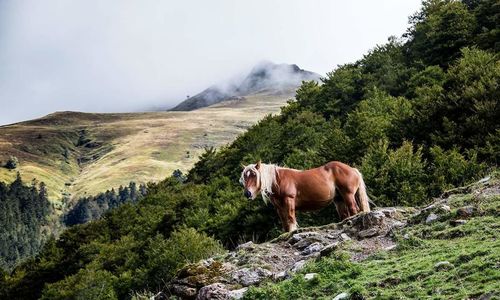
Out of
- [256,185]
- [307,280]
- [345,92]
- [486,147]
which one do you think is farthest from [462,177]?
[345,92]

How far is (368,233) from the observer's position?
12469mm

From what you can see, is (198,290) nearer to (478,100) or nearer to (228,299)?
(228,299)

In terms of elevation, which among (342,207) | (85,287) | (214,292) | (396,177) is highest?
(342,207)

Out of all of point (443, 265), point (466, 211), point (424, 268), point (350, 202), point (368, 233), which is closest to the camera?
point (443, 265)

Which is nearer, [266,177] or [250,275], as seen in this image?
[250,275]

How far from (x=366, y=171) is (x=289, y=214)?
44.5ft

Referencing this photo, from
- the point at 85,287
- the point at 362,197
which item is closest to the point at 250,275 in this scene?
the point at 362,197

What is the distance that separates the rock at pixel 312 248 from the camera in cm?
1231

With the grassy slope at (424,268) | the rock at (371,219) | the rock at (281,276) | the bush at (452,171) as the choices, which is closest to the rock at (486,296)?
the grassy slope at (424,268)

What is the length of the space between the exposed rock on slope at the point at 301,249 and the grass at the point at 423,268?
332 millimetres

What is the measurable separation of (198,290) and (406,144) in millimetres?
20620

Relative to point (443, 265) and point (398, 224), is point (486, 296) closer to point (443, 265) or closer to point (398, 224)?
point (443, 265)

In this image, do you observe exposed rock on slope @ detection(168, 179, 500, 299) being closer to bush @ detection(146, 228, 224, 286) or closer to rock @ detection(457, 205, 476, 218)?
rock @ detection(457, 205, 476, 218)

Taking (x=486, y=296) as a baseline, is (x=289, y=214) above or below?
below
